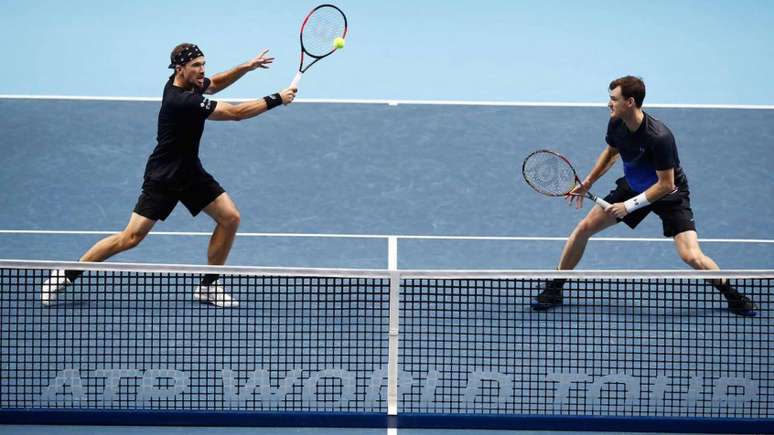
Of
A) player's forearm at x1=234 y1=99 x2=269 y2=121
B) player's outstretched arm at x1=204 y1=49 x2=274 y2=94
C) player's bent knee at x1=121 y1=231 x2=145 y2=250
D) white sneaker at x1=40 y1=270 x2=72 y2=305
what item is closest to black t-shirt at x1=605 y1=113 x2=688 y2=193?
player's forearm at x1=234 y1=99 x2=269 y2=121

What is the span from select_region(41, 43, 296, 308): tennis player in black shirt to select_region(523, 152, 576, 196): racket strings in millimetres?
1381

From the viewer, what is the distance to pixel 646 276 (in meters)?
5.48

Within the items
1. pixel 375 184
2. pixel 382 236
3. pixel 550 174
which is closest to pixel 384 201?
pixel 375 184

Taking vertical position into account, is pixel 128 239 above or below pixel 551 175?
below

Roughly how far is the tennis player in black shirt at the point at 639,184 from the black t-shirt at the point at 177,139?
2068 mm

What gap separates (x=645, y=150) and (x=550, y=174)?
21.1 inches

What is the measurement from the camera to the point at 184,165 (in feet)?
23.4

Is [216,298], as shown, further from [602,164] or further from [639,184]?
[639,184]

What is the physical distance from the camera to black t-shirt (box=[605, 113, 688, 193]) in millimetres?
6989

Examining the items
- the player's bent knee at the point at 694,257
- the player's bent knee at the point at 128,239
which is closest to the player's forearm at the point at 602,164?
the player's bent knee at the point at 694,257

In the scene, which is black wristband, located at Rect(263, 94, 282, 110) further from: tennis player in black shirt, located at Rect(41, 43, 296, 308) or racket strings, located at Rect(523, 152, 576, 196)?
racket strings, located at Rect(523, 152, 576, 196)

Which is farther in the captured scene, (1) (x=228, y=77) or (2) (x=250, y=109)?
(1) (x=228, y=77)

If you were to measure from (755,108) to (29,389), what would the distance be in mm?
7735

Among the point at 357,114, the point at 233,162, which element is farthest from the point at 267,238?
the point at 357,114
